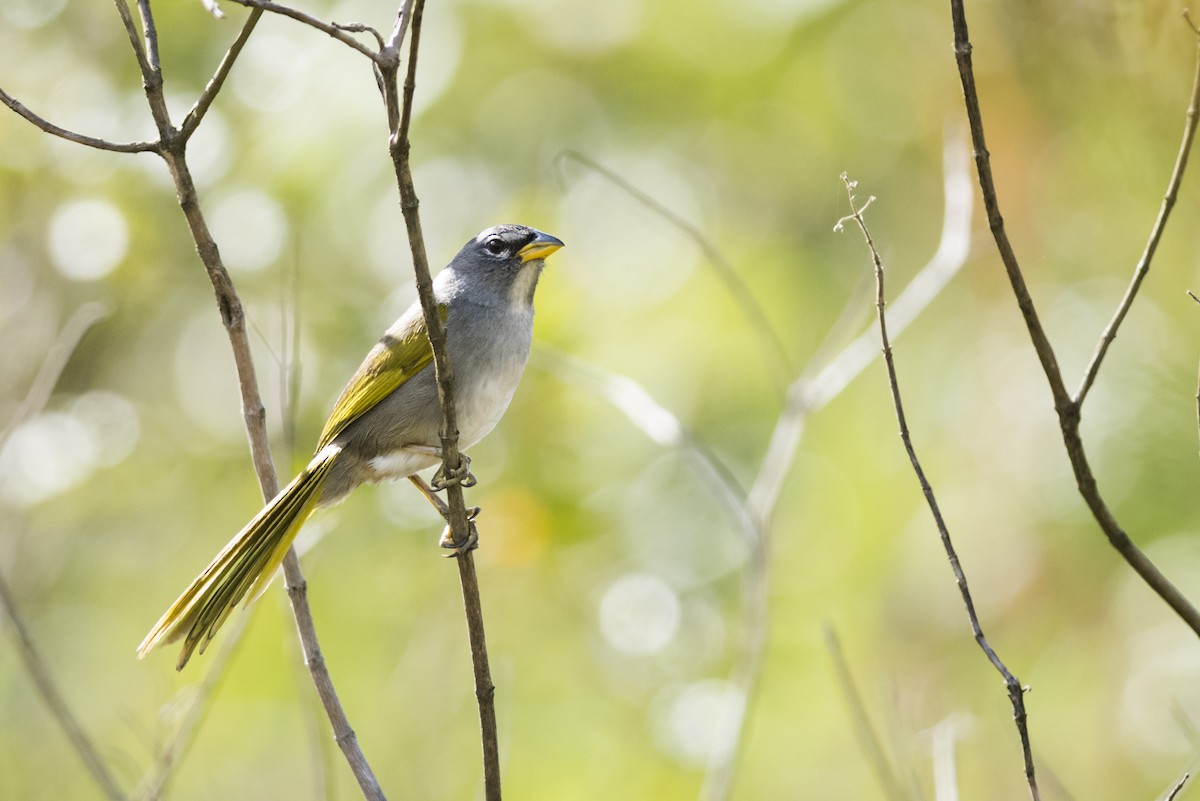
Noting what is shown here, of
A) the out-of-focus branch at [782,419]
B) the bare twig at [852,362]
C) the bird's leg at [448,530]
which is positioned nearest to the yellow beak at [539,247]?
the out-of-focus branch at [782,419]

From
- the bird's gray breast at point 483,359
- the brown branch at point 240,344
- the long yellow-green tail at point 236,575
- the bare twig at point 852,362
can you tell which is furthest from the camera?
the bare twig at point 852,362

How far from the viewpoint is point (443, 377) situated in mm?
2697

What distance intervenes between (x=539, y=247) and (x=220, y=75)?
1906mm

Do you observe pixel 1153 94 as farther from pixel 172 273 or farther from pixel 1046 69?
pixel 172 273

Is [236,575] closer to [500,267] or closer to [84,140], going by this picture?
[84,140]

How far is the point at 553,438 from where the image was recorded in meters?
6.59

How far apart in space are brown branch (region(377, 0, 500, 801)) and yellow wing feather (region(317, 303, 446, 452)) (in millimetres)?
970

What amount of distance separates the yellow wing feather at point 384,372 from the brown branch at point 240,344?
0.79m

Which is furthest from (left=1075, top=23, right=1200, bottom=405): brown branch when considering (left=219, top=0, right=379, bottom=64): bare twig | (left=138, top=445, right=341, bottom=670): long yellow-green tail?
(left=138, top=445, right=341, bottom=670): long yellow-green tail

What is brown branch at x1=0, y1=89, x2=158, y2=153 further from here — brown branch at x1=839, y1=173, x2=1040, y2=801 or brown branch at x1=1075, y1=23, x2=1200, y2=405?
brown branch at x1=1075, y1=23, x2=1200, y2=405

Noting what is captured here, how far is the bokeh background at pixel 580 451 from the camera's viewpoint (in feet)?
19.8

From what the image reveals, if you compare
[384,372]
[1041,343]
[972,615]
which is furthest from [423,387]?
[1041,343]

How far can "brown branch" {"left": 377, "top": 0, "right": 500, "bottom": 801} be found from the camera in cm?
227

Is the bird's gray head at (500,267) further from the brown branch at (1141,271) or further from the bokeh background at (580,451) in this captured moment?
the brown branch at (1141,271)
